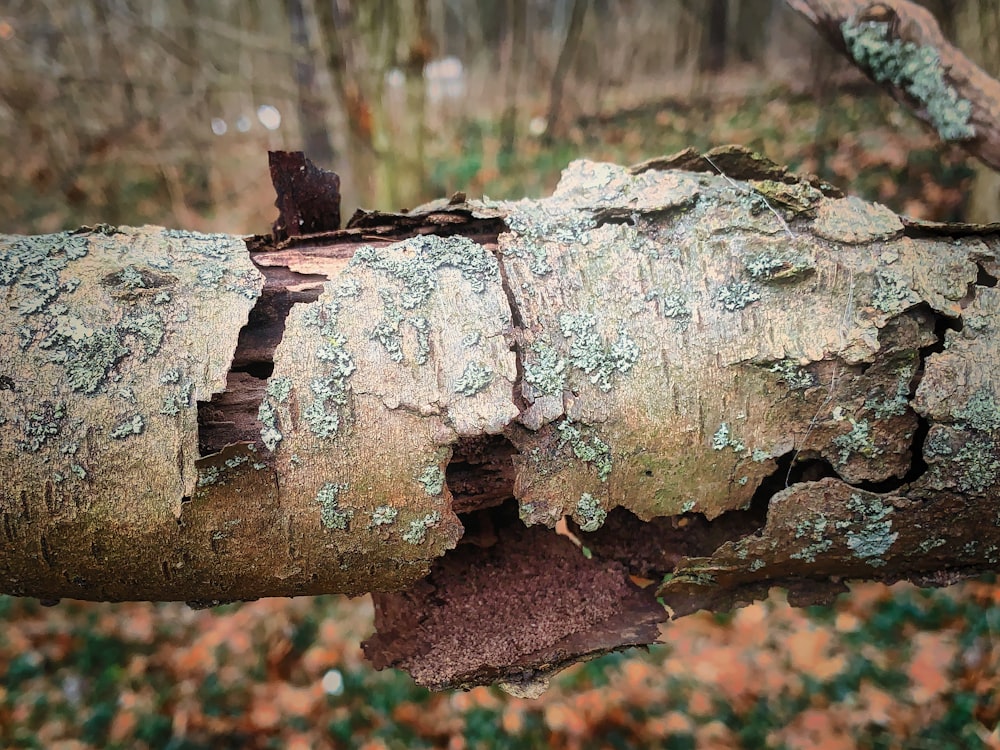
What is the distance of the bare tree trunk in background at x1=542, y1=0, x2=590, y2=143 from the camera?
5.20 meters

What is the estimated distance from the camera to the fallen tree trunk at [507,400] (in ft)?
3.07

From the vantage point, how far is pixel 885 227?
112 centimetres

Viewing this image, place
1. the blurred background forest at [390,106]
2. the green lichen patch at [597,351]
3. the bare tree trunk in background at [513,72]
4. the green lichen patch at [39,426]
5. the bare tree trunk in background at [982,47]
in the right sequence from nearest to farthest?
the green lichen patch at [39,426] < the green lichen patch at [597,351] < the bare tree trunk in background at [982,47] < the blurred background forest at [390,106] < the bare tree trunk in background at [513,72]

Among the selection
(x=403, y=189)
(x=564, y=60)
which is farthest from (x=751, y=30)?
(x=403, y=189)

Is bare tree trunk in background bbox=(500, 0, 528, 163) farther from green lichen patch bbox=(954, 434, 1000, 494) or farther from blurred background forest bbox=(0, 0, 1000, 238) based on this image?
green lichen patch bbox=(954, 434, 1000, 494)

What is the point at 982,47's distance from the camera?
141 inches

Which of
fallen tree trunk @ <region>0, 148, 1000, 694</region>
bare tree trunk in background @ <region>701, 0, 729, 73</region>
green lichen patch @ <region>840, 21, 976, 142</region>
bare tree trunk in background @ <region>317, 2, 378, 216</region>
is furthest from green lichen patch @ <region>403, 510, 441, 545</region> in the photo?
bare tree trunk in background @ <region>701, 0, 729, 73</region>

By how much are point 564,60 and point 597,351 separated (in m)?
5.33

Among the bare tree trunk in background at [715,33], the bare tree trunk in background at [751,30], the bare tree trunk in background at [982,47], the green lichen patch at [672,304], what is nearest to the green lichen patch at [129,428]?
the green lichen patch at [672,304]

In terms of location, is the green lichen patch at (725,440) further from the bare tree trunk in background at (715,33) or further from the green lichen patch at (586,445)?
the bare tree trunk in background at (715,33)

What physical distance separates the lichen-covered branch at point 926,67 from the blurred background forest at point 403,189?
1486 millimetres

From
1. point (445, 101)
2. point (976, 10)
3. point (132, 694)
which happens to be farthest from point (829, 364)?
point (445, 101)

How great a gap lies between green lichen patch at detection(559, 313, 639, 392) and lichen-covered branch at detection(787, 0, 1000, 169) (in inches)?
42.6

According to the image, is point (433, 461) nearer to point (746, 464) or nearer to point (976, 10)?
point (746, 464)
